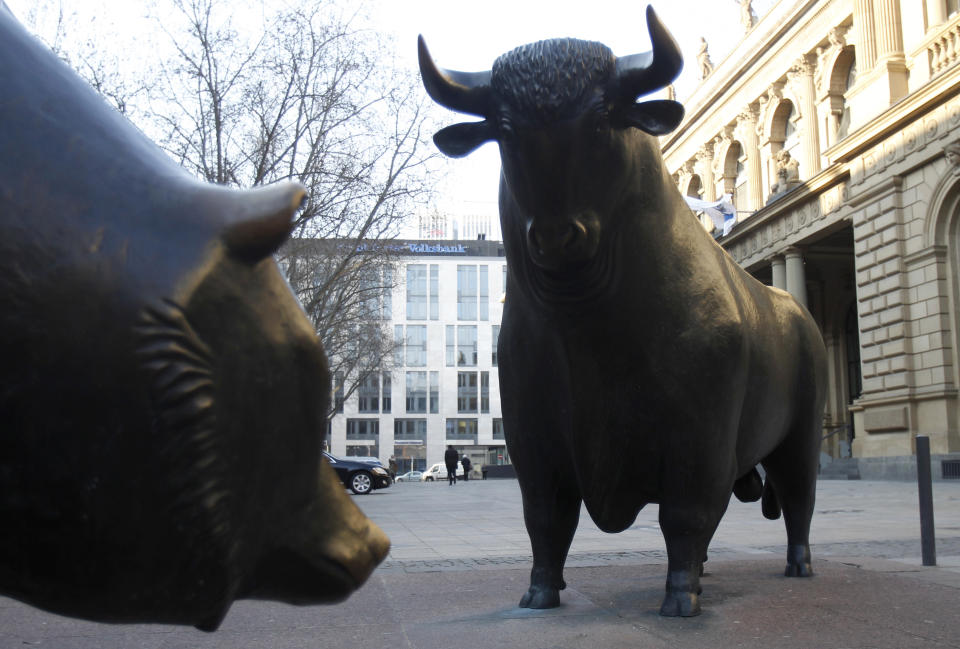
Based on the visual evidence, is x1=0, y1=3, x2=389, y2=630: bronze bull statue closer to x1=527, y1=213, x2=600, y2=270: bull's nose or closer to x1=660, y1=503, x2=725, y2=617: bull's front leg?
x1=527, y1=213, x2=600, y2=270: bull's nose

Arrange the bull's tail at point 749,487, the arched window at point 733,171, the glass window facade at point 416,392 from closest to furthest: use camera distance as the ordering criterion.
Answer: the bull's tail at point 749,487 < the arched window at point 733,171 < the glass window facade at point 416,392

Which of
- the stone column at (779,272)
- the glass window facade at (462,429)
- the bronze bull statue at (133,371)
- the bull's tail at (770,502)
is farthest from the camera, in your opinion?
the glass window facade at (462,429)

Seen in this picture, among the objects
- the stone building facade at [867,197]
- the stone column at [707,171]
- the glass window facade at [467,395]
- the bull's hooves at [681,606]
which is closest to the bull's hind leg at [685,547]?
the bull's hooves at [681,606]

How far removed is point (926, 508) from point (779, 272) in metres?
28.1

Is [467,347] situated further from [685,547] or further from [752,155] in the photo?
[685,547]

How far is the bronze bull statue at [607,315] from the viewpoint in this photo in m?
2.70

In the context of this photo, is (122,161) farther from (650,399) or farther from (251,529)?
(650,399)

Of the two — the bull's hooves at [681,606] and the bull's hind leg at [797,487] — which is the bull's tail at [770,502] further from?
the bull's hooves at [681,606]

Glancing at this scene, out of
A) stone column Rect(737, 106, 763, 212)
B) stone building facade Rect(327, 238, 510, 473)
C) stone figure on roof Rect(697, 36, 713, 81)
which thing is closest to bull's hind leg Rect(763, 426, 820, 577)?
stone column Rect(737, 106, 763, 212)

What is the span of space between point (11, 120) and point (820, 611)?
3.40 m

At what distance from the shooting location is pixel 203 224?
81cm

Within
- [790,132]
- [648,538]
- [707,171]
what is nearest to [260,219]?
[648,538]

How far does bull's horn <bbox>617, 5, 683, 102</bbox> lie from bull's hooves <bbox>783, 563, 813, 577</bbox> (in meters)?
2.77

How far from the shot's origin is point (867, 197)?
25.2m
